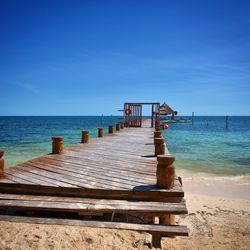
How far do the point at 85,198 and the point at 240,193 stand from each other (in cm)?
969

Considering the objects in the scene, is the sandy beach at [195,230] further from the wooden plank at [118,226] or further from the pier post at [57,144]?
the pier post at [57,144]

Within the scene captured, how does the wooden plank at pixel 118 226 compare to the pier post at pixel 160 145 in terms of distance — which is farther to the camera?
the pier post at pixel 160 145

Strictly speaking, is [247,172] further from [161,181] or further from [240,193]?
[161,181]

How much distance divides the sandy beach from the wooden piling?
0.96 metres

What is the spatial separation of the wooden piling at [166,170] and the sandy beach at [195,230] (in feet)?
3.14

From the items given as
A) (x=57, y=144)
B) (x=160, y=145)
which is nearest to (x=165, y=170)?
(x=160, y=145)

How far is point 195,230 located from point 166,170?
3854 millimetres

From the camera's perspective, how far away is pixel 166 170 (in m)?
4.14

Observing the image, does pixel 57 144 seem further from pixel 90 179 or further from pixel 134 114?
pixel 134 114

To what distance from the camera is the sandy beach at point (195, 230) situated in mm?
3072

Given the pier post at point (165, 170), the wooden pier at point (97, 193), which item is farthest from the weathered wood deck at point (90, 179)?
the pier post at point (165, 170)

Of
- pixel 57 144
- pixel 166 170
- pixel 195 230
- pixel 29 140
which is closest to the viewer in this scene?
pixel 166 170

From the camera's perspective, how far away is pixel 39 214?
4.82 m

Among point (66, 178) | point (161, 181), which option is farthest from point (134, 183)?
point (66, 178)
